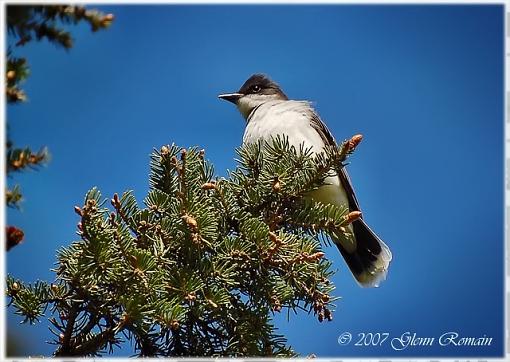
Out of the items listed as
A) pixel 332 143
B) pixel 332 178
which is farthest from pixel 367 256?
pixel 332 143

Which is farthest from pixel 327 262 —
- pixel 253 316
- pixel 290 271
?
pixel 253 316

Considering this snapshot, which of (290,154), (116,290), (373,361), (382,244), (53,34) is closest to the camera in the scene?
(53,34)

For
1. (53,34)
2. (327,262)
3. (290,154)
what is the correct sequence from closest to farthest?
(53,34) < (327,262) < (290,154)

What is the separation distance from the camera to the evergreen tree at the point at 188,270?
8.46 ft

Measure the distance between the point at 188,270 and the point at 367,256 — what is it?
234 centimetres

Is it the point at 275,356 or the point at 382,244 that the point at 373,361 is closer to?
the point at 275,356

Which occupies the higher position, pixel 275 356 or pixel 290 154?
pixel 290 154

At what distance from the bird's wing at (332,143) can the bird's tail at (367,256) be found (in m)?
0.21

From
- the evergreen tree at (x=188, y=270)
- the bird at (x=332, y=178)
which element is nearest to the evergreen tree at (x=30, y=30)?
the evergreen tree at (x=188, y=270)

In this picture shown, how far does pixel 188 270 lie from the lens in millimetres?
2711

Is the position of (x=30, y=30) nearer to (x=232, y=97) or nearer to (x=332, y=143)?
(x=332, y=143)

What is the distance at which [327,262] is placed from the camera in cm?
310

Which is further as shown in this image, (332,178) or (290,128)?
(290,128)

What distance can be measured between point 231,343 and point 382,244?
225cm
